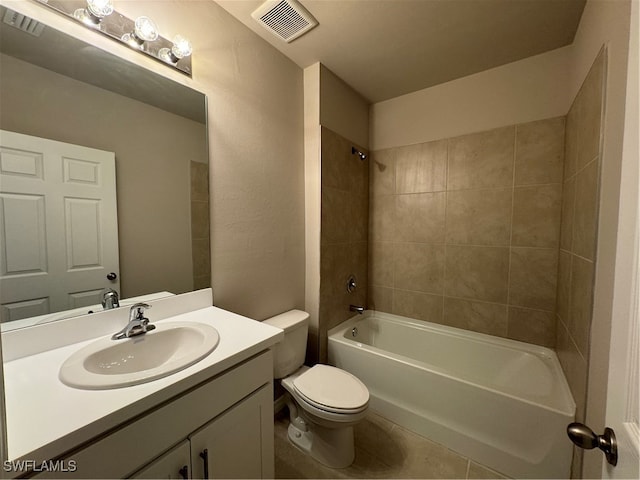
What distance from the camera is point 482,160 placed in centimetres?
187

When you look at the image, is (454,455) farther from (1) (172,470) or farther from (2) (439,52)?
(2) (439,52)

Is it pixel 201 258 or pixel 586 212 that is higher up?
pixel 586 212

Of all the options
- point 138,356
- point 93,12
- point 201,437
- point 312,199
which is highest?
point 93,12

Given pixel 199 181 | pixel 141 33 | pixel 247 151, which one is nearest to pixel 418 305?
pixel 247 151

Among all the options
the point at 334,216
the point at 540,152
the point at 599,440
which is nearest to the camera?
the point at 599,440

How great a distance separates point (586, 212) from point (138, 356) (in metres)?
1.95

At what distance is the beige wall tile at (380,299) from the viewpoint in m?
2.33

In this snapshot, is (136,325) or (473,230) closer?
(136,325)

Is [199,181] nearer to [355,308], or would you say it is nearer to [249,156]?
[249,156]

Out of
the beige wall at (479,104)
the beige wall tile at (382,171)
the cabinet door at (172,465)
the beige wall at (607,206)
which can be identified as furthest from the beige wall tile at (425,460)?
the beige wall at (479,104)

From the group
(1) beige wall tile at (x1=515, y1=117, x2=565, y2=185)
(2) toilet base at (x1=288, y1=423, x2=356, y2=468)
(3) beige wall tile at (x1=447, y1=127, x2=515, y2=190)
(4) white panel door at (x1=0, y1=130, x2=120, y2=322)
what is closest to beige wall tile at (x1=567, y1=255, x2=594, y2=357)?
(1) beige wall tile at (x1=515, y1=117, x2=565, y2=185)

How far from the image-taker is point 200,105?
125 centimetres
